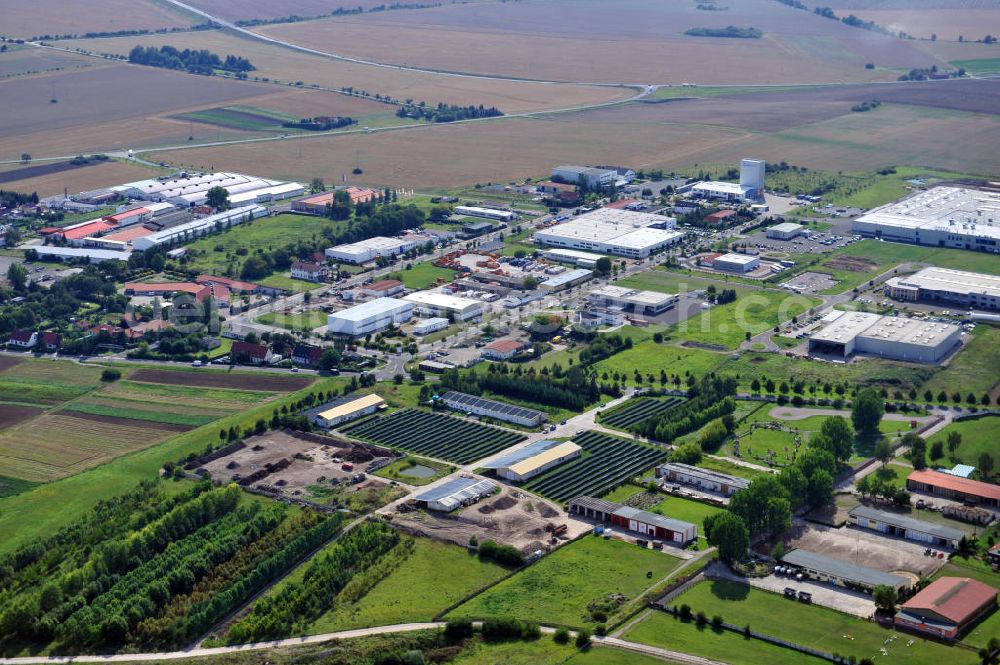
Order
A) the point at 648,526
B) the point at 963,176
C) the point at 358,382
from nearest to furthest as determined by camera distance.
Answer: the point at 648,526
the point at 358,382
the point at 963,176

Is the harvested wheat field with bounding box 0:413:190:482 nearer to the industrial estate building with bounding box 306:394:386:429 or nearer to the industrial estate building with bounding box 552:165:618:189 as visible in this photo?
the industrial estate building with bounding box 306:394:386:429

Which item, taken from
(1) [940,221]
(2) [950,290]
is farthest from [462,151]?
(2) [950,290]

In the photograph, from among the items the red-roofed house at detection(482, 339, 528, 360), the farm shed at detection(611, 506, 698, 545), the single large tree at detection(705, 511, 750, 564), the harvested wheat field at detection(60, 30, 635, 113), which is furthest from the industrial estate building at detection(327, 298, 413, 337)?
the harvested wheat field at detection(60, 30, 635, 113)

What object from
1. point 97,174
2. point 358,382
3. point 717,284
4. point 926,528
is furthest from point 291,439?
point 97,174

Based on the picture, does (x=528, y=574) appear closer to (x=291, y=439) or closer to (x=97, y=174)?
(x=291, y=439)

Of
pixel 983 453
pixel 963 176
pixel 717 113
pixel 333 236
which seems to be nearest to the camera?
pixel 983 453
